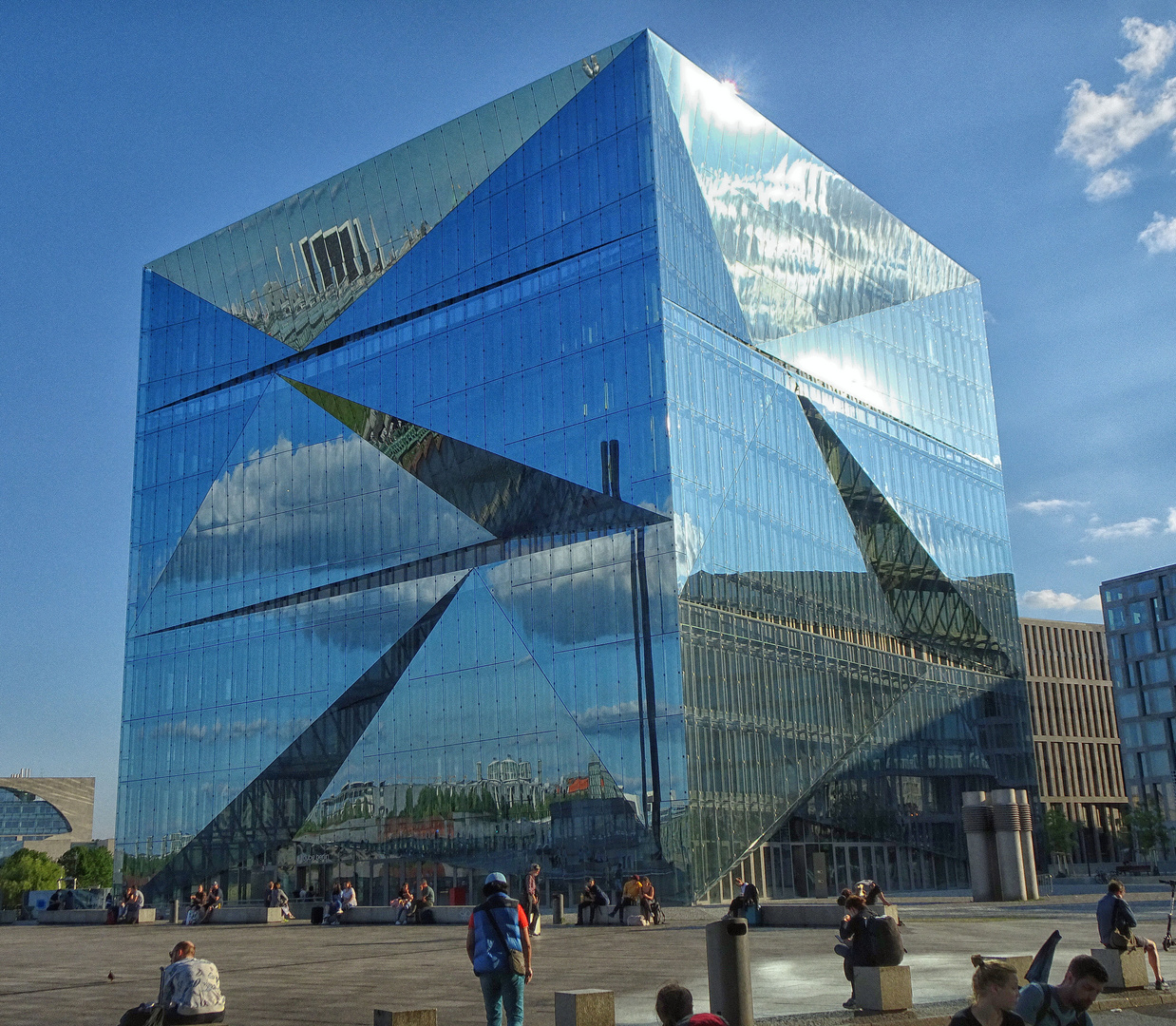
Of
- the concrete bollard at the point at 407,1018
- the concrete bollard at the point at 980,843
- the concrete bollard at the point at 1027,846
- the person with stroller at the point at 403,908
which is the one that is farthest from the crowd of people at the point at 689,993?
the concrete bollard at the point at 1027,846

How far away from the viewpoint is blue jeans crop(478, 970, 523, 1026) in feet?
39.7

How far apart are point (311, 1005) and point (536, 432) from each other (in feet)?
132

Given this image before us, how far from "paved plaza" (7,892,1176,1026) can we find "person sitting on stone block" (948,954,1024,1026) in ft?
22.5

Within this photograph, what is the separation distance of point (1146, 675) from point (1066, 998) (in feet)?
367

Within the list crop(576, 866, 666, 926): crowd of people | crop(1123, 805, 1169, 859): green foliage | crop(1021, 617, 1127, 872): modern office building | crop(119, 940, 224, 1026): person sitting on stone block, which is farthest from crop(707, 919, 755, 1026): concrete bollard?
crop(1021, 617, 1127, 872): modern office building

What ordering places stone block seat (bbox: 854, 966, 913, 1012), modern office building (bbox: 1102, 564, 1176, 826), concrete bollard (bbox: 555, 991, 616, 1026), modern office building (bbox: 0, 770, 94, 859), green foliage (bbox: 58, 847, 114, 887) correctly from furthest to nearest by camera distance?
modern office building (bbox: 0, 770, 94, 859) < green foliage (bbox: 58, 847, 114, 887) < modern office building (bbox: 1102, 564, 1176, 826) < stone block seat (bbox: 854, 966, 913, 1012) < concrete bollard (bbox: 555, 991, 616, 1026)

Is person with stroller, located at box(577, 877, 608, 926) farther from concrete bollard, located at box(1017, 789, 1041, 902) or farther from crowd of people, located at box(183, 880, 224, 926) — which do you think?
crowd of people, located at box(183, 880, 224, 926)

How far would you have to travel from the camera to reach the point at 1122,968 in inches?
647

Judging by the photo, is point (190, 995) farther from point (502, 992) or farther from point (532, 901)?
point (532, 901)

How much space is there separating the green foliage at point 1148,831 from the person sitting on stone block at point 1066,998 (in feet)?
324

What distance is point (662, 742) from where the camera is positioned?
4847 centimetres

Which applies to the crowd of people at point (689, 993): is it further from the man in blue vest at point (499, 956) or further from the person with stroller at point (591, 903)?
the person with stroller at point (591, 903)

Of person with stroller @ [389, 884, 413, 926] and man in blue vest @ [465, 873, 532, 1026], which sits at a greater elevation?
man in blue vest @ [465, 873, 532, 1026]

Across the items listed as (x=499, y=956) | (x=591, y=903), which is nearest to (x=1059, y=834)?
(x=591, y=903)
